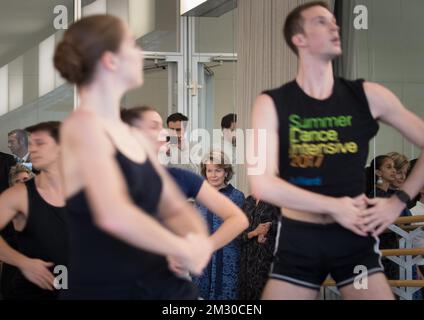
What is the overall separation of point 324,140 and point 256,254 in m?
2.68

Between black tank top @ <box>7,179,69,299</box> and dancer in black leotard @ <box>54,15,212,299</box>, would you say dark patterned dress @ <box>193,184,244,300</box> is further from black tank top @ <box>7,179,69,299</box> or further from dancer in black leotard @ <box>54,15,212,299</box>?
dancer in black leotard @ <box>54,15,212,299</box>

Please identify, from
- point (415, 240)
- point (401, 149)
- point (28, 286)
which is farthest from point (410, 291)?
point (28, 286)

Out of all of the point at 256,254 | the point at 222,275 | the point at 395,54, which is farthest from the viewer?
the point at 395,54

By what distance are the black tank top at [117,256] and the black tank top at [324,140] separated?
34.1 inches

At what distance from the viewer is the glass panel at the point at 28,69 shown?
287 inches

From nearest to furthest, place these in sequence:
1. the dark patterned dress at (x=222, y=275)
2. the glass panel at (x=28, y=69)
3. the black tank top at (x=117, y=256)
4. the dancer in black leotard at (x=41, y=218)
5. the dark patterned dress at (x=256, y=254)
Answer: the black tank top at (x=117, y=256) → the dancer in black leotard at (x=41, y=218) → the dark patterned dress at (x=256, y=254) → the dark patterned dress at (x=222, y=275) → the glass panel at (x=28, y=69)

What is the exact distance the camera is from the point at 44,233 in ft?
12.3

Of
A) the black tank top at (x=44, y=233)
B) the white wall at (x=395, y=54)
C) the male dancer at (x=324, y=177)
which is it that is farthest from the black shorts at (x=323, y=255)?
the white wall at (x=395, y=54)

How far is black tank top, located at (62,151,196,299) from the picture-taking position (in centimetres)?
194

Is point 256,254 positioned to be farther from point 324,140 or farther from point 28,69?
point 28,69

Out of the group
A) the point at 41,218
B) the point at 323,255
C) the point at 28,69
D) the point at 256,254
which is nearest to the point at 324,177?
the point at 323,255

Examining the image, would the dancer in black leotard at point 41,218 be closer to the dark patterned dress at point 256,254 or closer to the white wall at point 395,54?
the dark patterned dress at point 256,254

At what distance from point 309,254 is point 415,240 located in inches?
111

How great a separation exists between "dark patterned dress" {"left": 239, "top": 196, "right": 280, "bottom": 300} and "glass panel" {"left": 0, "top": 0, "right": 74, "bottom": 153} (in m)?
2.44
